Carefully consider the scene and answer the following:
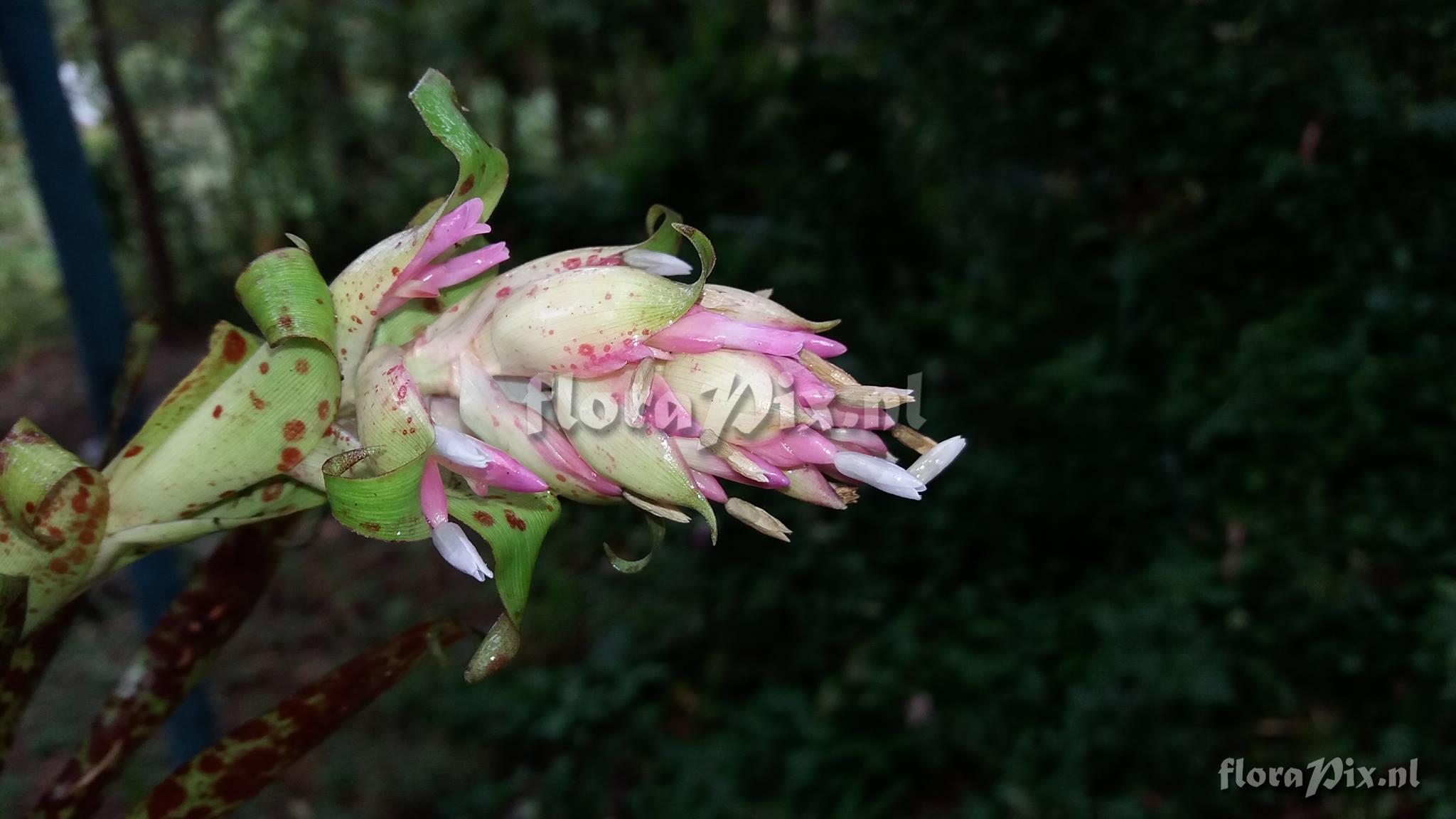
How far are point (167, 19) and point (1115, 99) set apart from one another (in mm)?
5642

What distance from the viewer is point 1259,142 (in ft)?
9.02

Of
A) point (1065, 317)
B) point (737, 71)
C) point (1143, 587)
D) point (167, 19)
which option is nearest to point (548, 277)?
point (1143, 587)

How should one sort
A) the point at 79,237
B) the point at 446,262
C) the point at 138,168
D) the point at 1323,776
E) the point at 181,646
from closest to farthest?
the point at 446,262
the point at 181,646
the point at 79,237
the point at 1323,776
the point at 138,168

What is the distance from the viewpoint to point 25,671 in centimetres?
71

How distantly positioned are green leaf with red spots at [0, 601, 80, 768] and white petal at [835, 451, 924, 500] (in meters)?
0.58

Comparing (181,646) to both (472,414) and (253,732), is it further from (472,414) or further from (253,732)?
(472,414)

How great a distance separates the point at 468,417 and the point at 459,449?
0.16 ft

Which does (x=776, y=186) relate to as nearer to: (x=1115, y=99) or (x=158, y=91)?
(x=1115, y=99)

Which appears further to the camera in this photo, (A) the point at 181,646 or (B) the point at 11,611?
(A) the point at 181,646

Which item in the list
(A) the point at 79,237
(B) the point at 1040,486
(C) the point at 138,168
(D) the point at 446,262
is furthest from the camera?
(C) the point at 138,168

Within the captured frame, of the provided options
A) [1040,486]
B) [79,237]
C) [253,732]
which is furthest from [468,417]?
[1040,486]

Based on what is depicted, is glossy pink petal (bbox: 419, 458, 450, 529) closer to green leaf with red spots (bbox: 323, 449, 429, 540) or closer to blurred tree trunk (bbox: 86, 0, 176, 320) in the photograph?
green leaf with red spots (bbox: 323, 449, 429, 540)

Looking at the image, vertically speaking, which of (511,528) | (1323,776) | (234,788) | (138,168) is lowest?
(1323,776)

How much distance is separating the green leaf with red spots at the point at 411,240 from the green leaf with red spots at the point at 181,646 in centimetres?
27
